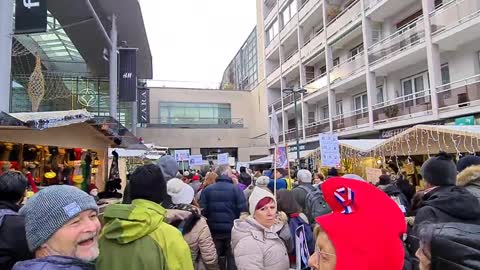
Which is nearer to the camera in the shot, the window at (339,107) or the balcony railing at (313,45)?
the window at (339,107)

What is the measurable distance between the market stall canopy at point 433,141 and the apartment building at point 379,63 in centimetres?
389

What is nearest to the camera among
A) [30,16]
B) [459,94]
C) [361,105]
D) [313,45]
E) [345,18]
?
[30,16]

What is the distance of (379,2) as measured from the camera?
19875 mm

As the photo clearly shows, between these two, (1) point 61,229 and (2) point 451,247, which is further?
(1) point 61,229

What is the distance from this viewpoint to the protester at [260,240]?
10.7 ft

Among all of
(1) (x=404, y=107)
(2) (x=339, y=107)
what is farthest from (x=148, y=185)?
(2) (x=339, y=107)

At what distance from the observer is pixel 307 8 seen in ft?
95.0

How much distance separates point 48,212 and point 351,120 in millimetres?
23052

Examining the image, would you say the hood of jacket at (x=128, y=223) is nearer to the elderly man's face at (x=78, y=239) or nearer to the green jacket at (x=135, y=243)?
the green jacket at (x=135, y=243)

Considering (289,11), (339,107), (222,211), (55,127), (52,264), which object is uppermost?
(289,11)

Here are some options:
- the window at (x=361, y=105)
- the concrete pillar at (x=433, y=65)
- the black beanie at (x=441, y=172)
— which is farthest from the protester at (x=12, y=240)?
the window at (x=361, y=105)

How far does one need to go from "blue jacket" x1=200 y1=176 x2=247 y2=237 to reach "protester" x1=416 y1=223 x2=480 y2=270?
4880 mm

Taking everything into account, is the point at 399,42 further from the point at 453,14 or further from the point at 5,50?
the point at 5,50

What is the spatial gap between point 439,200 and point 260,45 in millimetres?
38832
